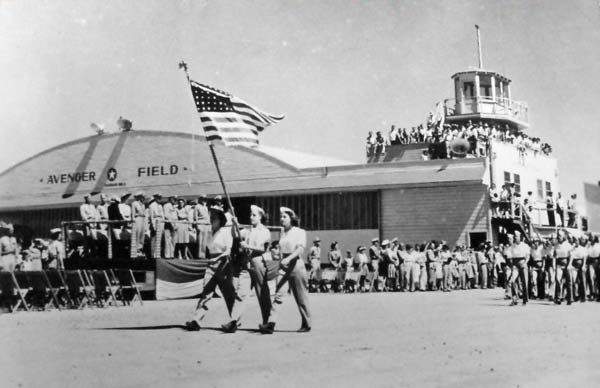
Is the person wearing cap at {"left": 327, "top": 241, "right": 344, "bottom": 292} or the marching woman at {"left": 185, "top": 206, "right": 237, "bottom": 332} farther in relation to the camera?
the person wearing cap at {"left": 327, "top": 241, "right": 344, "bottom": 292}

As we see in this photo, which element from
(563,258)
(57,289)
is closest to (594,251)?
(563,258)

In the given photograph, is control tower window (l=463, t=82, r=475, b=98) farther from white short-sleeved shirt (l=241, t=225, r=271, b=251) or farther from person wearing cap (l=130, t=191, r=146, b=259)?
white short-sleeved shirt (l=241, t=225, r=271, b=251)

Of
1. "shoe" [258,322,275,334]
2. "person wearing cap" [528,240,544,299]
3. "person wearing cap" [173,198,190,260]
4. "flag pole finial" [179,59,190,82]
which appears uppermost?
"flag pole finial" [179,59,190,82]

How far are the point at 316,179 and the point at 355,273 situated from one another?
6.72 meters

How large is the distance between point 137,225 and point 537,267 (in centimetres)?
1059

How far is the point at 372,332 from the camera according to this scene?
1012 centimetres

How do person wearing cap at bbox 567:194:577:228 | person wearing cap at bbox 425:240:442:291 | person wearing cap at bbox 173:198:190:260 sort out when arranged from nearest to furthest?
1. person wearing cap at bbox 173:198:190:260
2. person wearing cap at bbox 425:240:442:291
3. person wearing cap at bbox 567:194:577:228

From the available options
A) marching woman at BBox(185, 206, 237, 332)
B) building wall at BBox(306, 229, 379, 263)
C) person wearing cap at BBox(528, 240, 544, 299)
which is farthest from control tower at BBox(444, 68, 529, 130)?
marching woman at BBox(185, 206, 237, 332)

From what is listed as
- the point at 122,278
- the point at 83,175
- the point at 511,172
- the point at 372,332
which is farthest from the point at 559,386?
the point at 83,175

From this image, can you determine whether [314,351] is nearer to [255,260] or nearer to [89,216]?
[255,260]

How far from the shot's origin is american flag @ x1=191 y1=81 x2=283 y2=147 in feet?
46.8

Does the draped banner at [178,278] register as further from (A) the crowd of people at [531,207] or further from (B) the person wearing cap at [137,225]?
(A) the crowd of people at [531,207]

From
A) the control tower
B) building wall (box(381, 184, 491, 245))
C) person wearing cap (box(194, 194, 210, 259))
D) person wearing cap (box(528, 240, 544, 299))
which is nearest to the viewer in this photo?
person wearing cap (box(528, 240, 544, 299))

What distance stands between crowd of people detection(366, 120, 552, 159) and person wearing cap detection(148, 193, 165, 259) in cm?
1550
